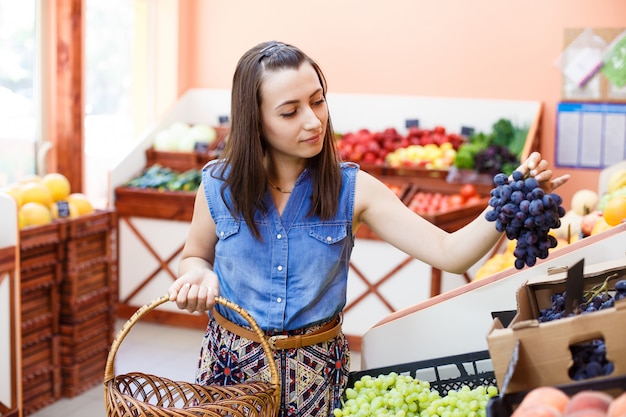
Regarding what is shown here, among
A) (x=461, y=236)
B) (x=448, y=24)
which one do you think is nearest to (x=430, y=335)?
(x=461, y=236)

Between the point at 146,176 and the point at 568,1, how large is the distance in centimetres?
313

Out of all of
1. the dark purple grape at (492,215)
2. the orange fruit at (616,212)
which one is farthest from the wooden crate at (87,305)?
the dark purple grape at (492,215)

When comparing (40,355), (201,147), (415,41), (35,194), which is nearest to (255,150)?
(35,194)

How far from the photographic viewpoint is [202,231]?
1865 mm

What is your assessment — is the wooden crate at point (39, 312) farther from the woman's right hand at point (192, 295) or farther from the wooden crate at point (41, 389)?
A: the woman's right hand at point (192, 295)

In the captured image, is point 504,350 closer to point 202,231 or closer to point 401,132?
point 202,231

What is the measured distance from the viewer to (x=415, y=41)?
5.73 m

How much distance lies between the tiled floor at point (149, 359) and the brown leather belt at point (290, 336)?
7.16ft

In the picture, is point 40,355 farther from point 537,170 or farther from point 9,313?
point 537,170

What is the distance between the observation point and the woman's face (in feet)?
5.29

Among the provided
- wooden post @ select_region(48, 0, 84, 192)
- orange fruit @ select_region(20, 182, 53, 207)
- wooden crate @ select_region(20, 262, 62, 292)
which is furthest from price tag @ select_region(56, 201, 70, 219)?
wooden post @ select_region(48, 0, 84, 192)

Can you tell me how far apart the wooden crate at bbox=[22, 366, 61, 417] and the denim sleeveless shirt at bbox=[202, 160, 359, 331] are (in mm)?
2236

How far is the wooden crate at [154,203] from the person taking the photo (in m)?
5.05

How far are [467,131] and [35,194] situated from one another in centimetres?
297
